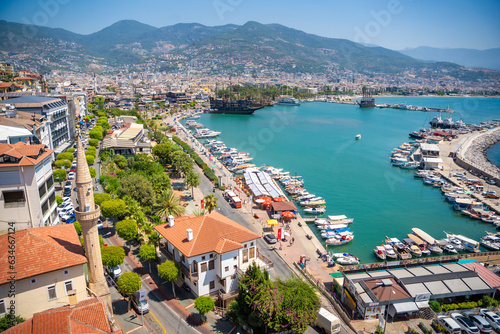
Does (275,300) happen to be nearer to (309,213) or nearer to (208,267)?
(208,267)

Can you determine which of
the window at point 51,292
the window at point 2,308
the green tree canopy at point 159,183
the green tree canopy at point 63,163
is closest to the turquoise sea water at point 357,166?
the green tree canopy at point 159,183

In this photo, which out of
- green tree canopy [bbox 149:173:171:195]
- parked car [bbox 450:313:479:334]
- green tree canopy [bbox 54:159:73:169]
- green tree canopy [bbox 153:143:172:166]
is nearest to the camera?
parked car [bbox 450:313:479:334]

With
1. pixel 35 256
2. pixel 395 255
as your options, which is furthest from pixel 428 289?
pixel 35 256

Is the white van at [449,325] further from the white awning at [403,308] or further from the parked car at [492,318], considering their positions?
the parked car at [492,318]

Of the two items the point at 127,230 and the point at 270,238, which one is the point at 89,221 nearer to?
the point at 127,230

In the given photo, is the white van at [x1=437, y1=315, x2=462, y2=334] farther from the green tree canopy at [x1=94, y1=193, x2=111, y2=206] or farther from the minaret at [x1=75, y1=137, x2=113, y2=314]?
the green tree canopy at [x1=94, y1=193, x2=111, y2=206]

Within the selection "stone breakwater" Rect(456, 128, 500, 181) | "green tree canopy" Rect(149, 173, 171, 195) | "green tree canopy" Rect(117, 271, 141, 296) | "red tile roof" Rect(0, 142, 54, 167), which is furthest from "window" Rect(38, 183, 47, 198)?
"stone breakwater" Rect(456, 128, 500, 181)
